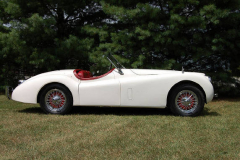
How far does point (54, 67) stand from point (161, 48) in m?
3.61

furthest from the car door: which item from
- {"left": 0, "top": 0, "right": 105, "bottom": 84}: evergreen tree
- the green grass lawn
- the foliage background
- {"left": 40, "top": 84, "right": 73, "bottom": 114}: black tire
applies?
{"left": 0, "top": 0, "right": 105, "bottom": 84}: evergreen tree

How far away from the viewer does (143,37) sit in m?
6.90

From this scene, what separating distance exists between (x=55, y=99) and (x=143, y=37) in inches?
128

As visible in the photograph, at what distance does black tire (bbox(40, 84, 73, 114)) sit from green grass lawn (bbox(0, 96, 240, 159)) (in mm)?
185

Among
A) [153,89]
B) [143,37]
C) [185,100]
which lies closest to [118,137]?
[153,89]

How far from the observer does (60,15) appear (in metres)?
9.34

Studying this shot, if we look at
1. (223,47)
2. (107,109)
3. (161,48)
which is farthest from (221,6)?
(107,109)

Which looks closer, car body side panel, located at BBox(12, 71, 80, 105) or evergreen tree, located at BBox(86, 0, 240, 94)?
car body side panel, located at BBox(12, 71, 80, 105)

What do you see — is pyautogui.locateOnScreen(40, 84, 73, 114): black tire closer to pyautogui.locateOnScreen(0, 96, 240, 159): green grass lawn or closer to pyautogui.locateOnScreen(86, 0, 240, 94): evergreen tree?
pyautogui.locateOnScreen(0, 96, 240, 159): green grass lawn

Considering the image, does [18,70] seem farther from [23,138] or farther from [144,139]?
[144,139]

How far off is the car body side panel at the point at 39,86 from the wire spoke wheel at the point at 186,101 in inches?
77.1

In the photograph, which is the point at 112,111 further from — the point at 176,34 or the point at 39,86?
the point at 176,34

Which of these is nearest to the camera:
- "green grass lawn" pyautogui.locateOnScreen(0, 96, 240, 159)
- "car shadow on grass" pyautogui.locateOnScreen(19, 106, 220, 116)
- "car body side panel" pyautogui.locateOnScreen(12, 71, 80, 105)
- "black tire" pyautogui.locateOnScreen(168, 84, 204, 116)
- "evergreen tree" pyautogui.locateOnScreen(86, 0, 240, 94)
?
"green grass lawn" pyautogui.locateOnScreen(0, 96, 240, 159)

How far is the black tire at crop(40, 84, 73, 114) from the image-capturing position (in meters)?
4.79
